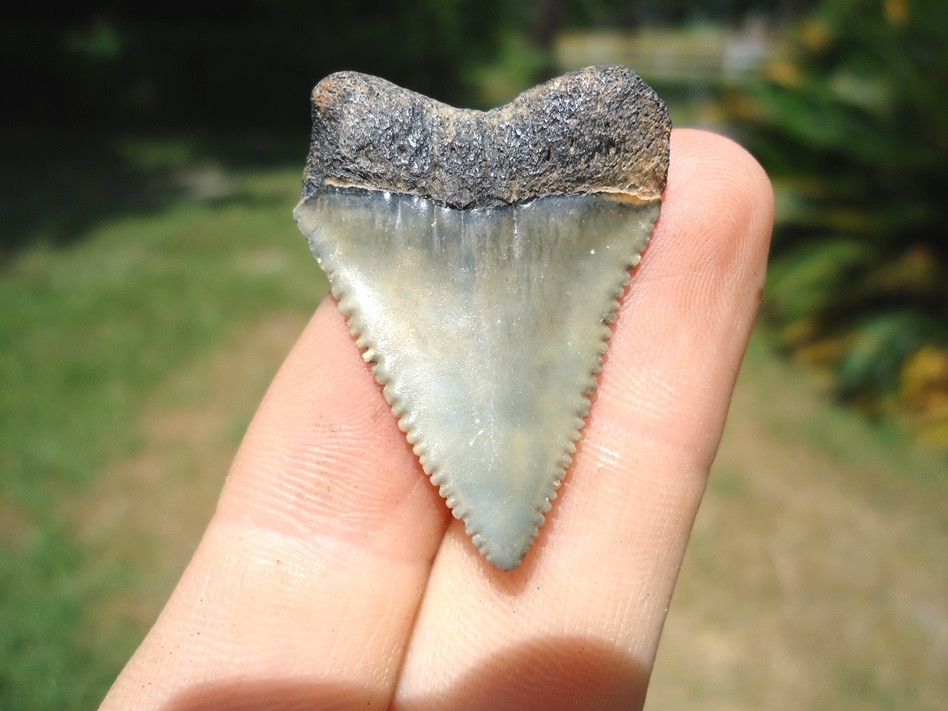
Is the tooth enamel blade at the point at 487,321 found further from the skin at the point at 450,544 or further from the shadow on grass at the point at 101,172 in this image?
the shadow on grass at the point at 101,172

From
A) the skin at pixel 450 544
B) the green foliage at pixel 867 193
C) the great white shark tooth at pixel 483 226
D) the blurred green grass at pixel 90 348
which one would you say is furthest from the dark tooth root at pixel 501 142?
the green foliage at pixel 867 193

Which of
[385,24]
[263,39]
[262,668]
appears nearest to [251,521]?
[262,668]

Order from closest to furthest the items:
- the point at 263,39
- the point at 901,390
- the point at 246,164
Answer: the point at 901,390 < the point at 246,164 < the point at 263,39

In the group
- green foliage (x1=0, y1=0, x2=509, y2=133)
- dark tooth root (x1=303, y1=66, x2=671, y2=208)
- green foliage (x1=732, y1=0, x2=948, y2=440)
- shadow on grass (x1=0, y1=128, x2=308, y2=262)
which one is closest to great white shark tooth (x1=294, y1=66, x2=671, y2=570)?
dark tooth root (x1=303, y1=66, x2=671, y2=208)

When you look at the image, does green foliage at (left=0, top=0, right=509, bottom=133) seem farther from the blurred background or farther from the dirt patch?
the dirt patch

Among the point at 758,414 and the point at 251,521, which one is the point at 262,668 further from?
the point at 758,414
